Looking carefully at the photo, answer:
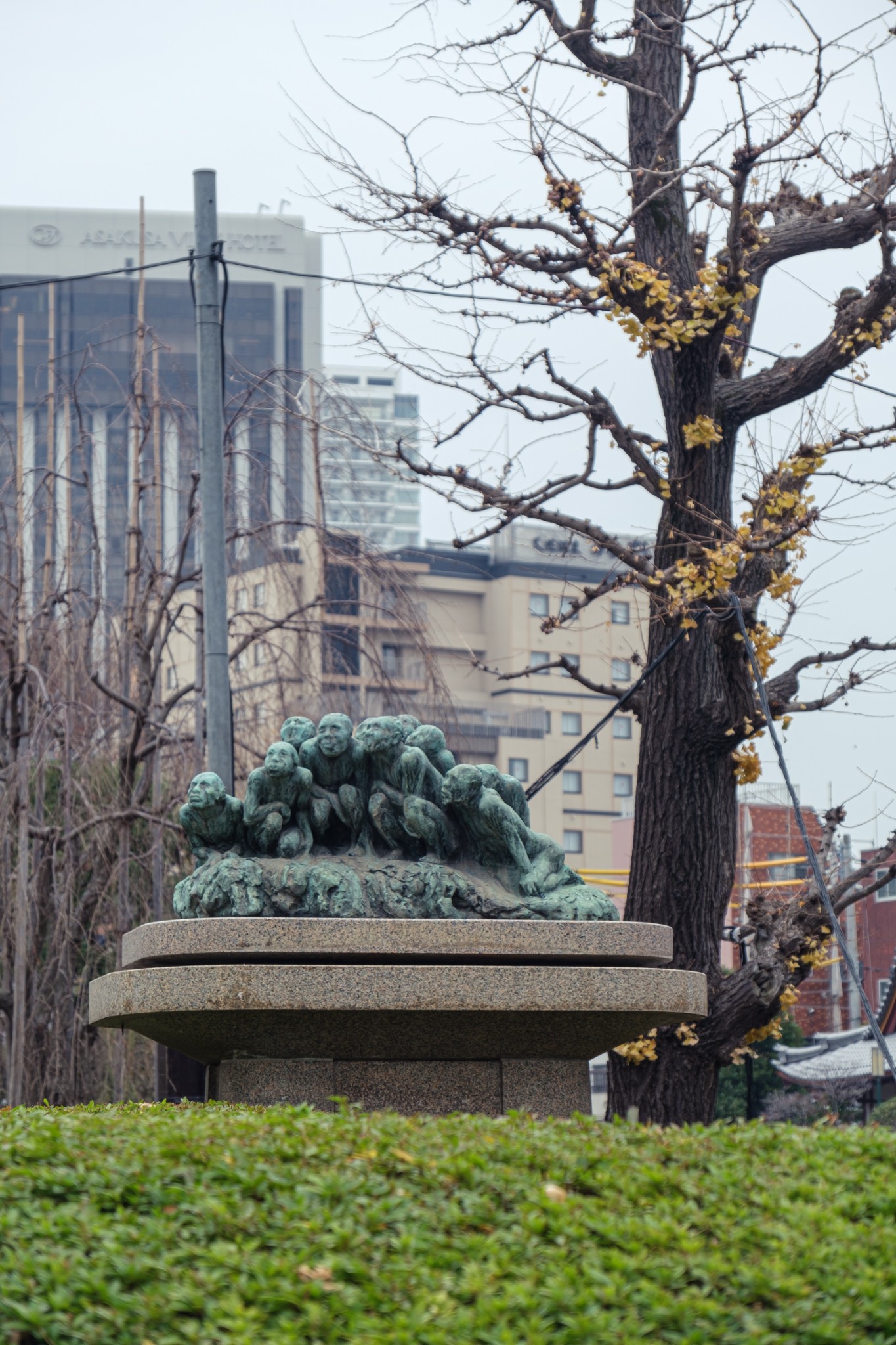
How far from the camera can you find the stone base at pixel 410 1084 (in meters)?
6.53

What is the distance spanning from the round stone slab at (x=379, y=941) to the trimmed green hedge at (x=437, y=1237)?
159cm

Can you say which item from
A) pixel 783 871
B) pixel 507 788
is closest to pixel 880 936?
pixel 783 871

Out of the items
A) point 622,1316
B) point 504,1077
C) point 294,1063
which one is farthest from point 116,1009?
point 622,1316

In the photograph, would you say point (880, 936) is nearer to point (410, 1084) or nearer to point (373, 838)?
point (373, 838)

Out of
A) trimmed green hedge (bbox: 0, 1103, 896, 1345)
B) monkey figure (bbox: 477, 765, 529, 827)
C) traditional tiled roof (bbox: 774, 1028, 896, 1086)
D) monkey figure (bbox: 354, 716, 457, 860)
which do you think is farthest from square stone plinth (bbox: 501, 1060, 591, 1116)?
traditional tiled roof (bbox: 774, 1028, 896, 1086)

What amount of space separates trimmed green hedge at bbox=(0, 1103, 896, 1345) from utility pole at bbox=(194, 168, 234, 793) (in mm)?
4382

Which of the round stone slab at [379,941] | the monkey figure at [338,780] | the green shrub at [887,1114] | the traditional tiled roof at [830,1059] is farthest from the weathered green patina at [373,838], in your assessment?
the traditional tiled roof at [830,1059]

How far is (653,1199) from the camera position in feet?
13.2

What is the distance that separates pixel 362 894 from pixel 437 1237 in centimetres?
301

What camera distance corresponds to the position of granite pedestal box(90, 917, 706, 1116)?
6.14m

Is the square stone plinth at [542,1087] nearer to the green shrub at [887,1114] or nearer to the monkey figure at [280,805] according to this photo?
the monkey figure at [280,805]

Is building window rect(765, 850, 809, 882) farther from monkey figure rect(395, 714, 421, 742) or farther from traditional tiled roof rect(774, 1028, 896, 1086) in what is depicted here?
monkey figure rect(395, 714, 421, 742)

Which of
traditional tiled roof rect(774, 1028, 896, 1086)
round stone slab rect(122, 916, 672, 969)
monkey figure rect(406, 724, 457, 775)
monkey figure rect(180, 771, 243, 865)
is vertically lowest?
traditional tiled roof rect(774, 1028, 896, 1086)

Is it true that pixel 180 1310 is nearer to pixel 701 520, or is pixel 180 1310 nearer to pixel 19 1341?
pixel 19 1341
